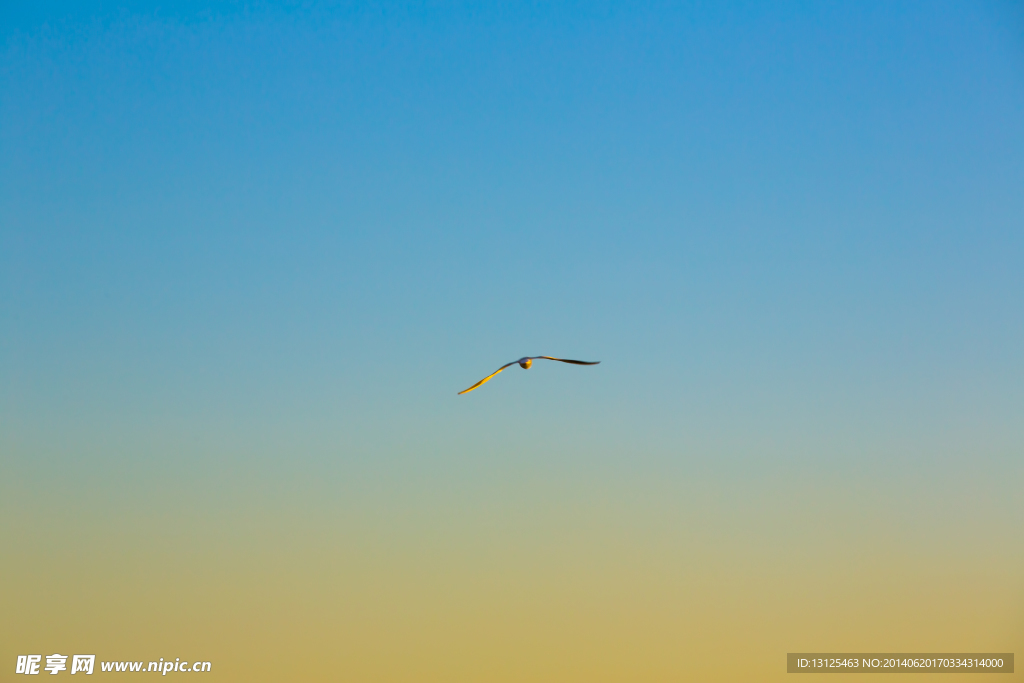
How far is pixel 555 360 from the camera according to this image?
186ft

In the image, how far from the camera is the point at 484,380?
52.8 m

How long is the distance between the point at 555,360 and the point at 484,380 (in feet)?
18.0

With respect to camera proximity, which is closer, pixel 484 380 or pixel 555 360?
pixel 484 380
